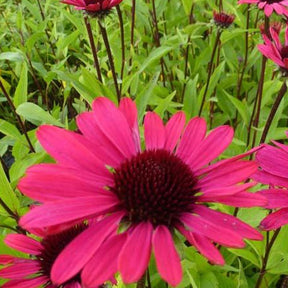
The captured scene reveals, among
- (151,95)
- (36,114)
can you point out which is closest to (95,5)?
(36,114)

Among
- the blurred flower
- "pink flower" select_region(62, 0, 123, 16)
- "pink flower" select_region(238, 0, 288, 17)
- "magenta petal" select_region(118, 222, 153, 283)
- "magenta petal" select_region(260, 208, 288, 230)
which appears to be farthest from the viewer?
the blurred flower

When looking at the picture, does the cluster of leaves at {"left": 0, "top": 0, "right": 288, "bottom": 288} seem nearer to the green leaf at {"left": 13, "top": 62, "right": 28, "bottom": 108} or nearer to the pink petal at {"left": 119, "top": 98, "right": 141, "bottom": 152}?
the green leaf at {"left": 13, "top": 62, "right": 28, "bottom": 108}

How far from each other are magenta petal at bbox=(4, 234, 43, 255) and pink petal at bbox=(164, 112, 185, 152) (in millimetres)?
248

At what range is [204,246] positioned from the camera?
50 centimetres

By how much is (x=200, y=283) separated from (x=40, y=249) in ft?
1.31

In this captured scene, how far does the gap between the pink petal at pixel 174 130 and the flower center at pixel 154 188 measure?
0.21ft

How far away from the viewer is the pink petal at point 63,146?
0.54m

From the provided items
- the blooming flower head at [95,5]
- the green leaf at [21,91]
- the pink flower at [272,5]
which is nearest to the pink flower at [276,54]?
the pink flower at [272,5]

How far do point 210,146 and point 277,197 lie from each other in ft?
A: 0.45

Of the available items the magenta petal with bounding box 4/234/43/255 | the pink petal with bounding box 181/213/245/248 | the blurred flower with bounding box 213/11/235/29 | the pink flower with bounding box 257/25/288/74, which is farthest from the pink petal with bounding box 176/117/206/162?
the blurred flower with bounding box 213/11/235/29

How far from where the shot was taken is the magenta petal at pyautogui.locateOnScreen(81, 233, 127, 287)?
1.45 ft

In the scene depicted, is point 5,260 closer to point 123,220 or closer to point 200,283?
point 123,220

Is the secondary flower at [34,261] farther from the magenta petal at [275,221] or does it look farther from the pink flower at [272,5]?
the pink flower at [272,5]

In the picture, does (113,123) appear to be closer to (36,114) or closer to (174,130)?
(174,130)
